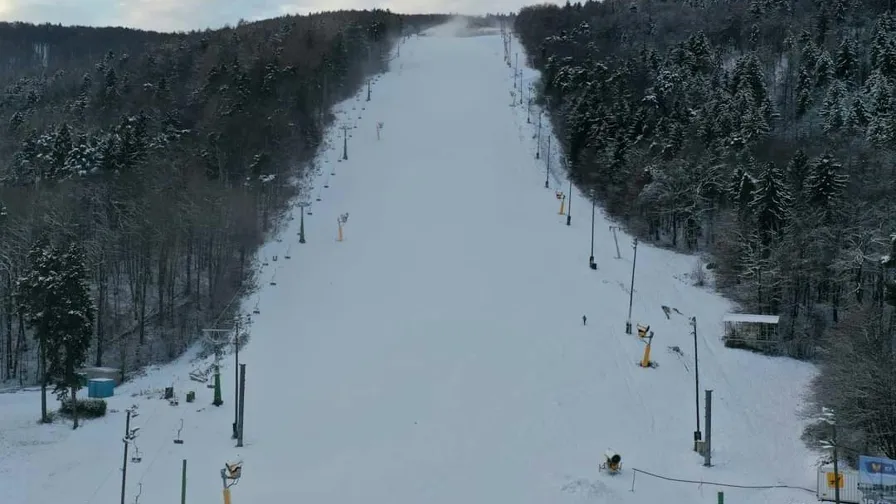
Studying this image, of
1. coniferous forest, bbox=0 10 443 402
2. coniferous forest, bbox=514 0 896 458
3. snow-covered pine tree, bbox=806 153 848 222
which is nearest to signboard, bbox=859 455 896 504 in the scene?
coniferous forest, bbox=514 0 896 458

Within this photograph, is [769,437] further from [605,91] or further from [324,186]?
[605,91]

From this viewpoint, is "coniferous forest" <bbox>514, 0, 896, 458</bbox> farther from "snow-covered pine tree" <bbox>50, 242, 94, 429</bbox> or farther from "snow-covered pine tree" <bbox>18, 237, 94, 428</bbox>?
"snow-covered pine tree" <bbox>18, 237, 94, 428</bbox>

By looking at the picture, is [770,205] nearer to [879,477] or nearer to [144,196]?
[879,477]

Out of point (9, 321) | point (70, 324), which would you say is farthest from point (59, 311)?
point (9, 321)

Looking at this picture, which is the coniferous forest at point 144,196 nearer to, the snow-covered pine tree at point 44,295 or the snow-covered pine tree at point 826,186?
the snow-covered pine tree at point 44,295

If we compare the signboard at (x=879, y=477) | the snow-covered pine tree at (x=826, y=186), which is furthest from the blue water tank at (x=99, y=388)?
the snow-covered pine tree at (x=826, y=186)

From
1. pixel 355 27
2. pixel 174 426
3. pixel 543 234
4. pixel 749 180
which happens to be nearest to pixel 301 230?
pixel 543 234
